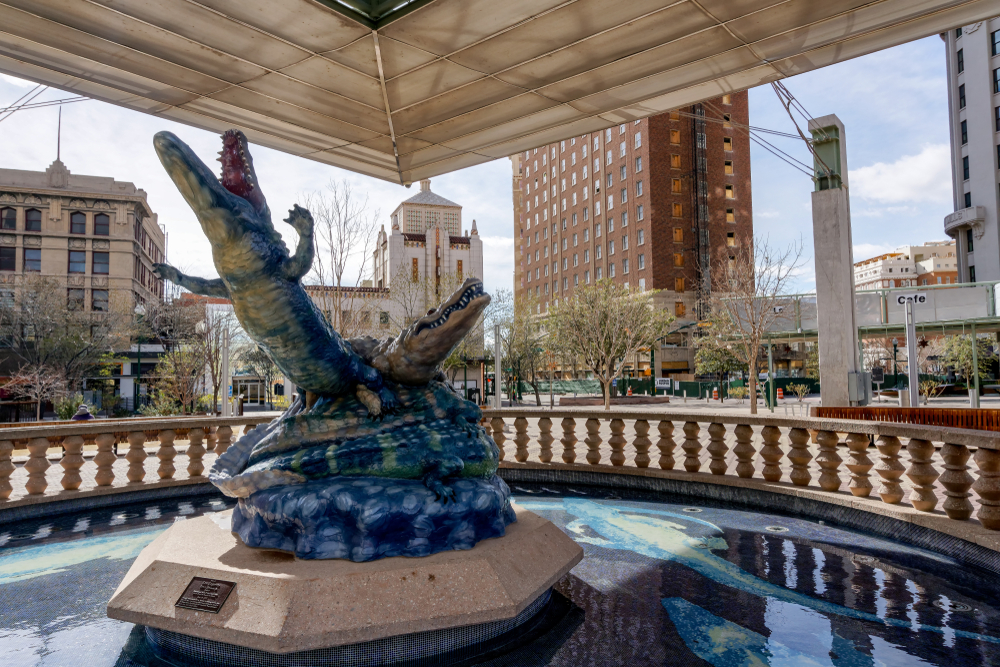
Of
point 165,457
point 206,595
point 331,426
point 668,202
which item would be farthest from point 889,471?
point 668,202

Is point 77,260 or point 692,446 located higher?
point 77,260

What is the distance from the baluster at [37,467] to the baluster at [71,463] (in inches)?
8.6

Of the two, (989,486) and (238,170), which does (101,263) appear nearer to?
(238,170)

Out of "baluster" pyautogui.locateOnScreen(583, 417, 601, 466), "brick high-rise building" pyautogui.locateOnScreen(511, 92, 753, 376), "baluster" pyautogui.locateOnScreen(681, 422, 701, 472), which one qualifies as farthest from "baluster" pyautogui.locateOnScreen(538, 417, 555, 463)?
"brick high-rise building" pyautogui.locateOnScreen(511, 92, 753, 376)

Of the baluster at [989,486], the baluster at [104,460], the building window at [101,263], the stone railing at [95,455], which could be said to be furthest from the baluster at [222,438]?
the building window at [101,263]

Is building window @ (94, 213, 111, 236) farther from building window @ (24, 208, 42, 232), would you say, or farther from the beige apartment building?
building window @ (24, 208, 42, 232)

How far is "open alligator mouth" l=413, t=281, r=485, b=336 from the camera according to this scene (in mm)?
4262

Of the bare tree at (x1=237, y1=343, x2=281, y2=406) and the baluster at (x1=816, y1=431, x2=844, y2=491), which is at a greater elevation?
the bare tree at (x1=237, y1=343, x2=281, y2=406)

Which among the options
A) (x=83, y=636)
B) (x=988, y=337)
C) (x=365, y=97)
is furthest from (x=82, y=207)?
(x=988, y=337)

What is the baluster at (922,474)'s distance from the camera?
16.5 feet

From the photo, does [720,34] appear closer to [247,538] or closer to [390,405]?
[390,405]

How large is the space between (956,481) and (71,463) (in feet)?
30.1

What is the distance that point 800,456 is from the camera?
6293 millimetres

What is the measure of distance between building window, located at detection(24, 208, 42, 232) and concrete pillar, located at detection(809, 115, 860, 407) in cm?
5563
